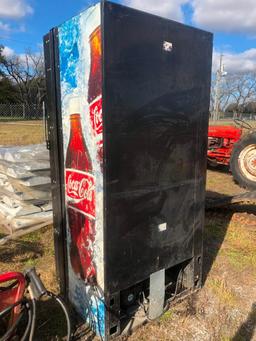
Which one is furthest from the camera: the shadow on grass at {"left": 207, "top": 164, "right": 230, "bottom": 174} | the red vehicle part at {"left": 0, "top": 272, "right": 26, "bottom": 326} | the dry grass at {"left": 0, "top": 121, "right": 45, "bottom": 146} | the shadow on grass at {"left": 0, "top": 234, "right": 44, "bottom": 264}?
the dry grass at {"left": 0, "top": 121, "right": 45, "bottom": 146}

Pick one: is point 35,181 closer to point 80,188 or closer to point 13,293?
point 80,188

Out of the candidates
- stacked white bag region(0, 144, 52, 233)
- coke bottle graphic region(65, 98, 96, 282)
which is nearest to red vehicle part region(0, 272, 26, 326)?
coke bottle graphic region(65, 98, 96, 282)

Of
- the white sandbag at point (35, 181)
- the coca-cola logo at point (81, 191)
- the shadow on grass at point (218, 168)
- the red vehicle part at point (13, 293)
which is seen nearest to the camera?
the red vehicle part at point (13, 293)

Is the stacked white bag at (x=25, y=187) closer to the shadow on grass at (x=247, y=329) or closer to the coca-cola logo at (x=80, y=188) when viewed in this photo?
the coca-cola logo at (x=80, y=188)

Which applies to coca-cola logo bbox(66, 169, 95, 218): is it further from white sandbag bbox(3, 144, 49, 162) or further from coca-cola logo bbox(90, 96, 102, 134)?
white sandbag bbox(3, 144, 49, 162)

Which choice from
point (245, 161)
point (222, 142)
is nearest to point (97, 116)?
point (245, 161)

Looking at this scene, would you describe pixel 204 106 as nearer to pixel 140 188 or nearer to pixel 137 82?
pixel 137 82

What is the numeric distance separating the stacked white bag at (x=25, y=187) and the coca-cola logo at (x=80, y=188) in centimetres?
Answer: 198

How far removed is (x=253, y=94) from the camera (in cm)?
7244

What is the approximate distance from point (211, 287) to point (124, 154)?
5.96ft

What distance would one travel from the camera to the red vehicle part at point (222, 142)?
324 inches

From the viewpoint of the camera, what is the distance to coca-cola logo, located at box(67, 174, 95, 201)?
237cm

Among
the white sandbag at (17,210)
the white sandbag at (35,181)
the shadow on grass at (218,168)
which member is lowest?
the shadow on grass at (218,168)

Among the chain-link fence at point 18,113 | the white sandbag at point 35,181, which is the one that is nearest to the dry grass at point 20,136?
the white sandbag at point 35,181
